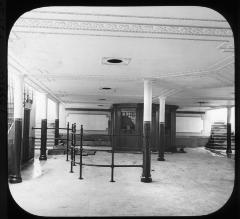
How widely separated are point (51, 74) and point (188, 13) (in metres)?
4.78

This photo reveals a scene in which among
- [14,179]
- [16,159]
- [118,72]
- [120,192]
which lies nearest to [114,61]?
[118,72]

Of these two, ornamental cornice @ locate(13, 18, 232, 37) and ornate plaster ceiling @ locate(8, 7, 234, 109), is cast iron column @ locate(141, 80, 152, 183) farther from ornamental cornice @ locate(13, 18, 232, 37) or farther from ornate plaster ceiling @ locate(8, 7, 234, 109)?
ornamental cornice @ locate(13, 18, 232, 37)

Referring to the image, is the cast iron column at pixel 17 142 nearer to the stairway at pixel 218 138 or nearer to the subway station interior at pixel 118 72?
the subway station interior at pixel 118 72

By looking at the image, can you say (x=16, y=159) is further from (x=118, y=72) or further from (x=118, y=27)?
(x=118, y=27)

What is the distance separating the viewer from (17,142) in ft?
21.4

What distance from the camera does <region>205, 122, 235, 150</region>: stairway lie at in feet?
55.1

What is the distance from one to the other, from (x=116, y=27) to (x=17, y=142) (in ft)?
13.9

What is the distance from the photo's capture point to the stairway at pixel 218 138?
1678 cm

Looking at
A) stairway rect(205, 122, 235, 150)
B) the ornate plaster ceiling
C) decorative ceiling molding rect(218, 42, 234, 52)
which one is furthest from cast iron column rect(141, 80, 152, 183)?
stairway rect(205, 122, 235, 150)

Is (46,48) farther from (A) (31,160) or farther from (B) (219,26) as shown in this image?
(A) (31,160)

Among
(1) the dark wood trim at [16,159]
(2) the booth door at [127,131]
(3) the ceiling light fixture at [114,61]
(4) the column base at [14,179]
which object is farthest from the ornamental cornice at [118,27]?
(2) the booth door at [127,131]

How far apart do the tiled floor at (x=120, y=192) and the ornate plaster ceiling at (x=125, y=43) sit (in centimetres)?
272

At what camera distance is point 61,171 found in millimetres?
7820

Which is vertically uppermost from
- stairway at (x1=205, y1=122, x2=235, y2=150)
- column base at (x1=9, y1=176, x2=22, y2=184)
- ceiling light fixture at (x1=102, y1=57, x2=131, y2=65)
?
ceiling light fixture at (x1=102, y1=57, x2=131, y2=65)
